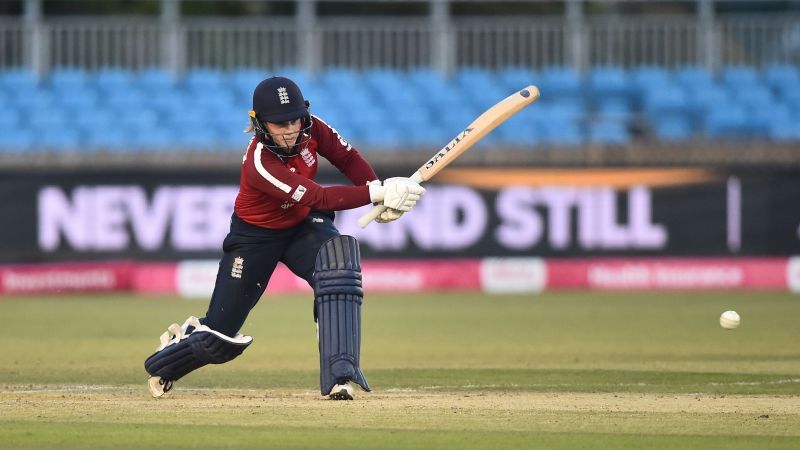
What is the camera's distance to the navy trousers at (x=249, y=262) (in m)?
7.28

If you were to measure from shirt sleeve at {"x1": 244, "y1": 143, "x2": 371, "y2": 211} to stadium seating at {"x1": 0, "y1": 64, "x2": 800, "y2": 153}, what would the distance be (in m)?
11.1

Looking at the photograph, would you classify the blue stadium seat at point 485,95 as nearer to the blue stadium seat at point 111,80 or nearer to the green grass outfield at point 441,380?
the green grass outfield at point 441,380

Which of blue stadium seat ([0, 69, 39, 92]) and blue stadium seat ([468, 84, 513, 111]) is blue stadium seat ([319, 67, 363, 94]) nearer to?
blue stadium seat ([468, 84, 513, 111])

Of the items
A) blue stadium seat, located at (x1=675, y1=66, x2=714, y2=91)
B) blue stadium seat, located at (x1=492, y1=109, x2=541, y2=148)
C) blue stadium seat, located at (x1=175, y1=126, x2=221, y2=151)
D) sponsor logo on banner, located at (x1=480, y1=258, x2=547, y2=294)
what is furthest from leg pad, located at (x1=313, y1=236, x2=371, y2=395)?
blue stadium seat, located at (x1=675, y1=66, x2=714, y2=91)

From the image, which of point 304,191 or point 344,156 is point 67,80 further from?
point 304,191

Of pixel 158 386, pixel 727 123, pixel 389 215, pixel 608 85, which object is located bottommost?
pixel 158 386

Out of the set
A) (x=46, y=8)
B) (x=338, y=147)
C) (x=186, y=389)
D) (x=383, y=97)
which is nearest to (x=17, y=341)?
(x=186, y=389)

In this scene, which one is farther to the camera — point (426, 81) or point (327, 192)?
point (426, 81)

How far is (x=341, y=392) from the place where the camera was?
702 cm

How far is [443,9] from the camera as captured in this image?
2033cm

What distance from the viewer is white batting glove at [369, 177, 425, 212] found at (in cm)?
694

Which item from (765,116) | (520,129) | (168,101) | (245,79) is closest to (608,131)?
(520,129)

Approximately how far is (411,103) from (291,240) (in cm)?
1200

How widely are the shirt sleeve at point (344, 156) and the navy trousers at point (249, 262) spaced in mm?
362
